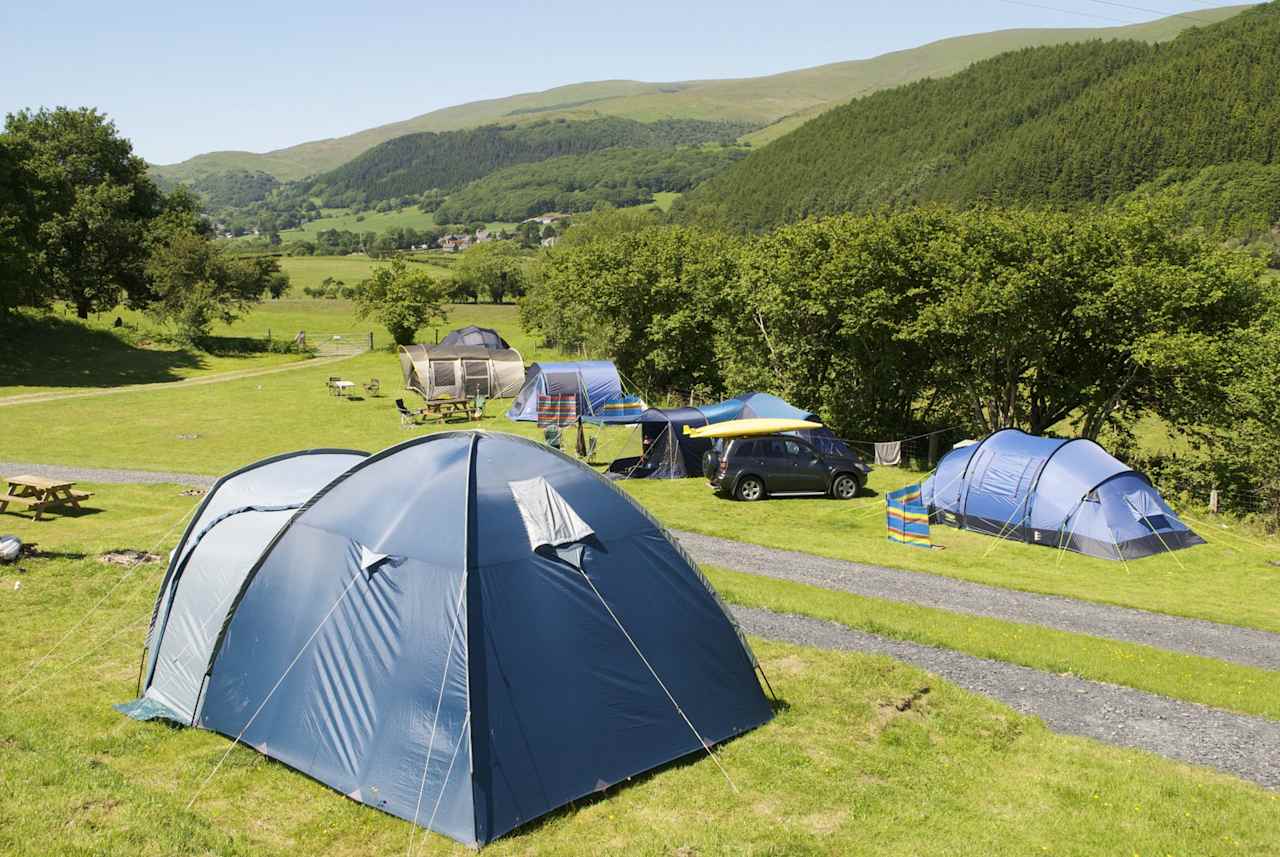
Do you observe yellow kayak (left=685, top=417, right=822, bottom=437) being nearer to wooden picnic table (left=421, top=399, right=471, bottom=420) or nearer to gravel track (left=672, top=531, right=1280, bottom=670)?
gravel track (left=672, top=531, right=1280, bottom=670)

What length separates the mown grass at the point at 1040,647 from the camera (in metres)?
11.3

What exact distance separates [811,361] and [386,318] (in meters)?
32.9

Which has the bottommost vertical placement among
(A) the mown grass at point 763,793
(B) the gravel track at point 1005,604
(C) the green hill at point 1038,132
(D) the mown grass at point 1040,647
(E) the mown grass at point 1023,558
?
(E) the mown grass at point 1023,558

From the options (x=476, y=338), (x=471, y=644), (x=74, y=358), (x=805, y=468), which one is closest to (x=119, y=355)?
(x=74, y=358)

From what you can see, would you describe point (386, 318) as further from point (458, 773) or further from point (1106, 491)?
point (458, 773)

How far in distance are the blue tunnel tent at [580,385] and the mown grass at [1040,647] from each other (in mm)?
18518

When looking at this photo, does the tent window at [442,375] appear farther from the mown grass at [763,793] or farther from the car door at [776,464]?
the mown grass at [763,793]

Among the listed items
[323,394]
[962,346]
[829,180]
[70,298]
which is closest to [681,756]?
[962,346]

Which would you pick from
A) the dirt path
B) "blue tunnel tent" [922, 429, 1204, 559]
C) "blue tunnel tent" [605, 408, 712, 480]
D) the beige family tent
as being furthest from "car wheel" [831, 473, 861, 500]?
the dirt path

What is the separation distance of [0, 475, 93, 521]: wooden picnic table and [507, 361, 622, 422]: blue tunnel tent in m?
16.5

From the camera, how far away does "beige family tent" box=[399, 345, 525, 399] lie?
3875 centimetres

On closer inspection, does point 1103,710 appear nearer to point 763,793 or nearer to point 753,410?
point 763,793

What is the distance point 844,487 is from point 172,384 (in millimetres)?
33344

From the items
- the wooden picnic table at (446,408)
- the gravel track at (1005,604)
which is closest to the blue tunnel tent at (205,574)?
the gravel track at (1005,604)
